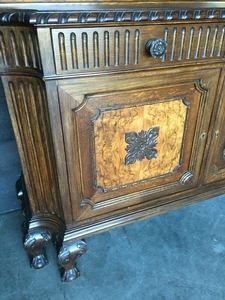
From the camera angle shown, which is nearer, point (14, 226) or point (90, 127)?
point (90, 127)

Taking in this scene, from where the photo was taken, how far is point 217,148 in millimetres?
934

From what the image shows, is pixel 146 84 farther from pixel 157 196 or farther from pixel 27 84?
pixel 157 196

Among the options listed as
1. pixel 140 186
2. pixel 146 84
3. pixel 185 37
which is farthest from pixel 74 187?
pixel 185 37

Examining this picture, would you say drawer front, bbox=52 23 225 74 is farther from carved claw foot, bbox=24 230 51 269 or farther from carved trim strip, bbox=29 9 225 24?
carved claw foot, bbox=24 230 51 269

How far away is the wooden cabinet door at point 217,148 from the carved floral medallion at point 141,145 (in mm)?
210

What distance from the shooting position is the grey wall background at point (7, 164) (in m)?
1.04

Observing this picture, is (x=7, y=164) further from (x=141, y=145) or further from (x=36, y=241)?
(x=141, y=145)

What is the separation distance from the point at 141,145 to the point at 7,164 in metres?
0.62

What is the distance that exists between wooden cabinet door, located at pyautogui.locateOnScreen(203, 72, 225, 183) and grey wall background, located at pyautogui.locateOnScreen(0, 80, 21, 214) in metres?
0.74

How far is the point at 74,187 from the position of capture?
77 centimetres

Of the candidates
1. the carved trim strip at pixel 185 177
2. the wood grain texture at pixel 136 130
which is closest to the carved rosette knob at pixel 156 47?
the wood grain texture at pixel 136 130

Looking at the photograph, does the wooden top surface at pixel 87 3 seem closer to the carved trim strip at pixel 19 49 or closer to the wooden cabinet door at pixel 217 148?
the carved trim strip at pixel 19 49

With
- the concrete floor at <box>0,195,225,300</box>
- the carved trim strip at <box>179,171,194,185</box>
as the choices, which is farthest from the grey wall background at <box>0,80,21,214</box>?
the carved trim strip at <box>179,171,194,185</box>

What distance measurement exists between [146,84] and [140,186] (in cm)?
33
